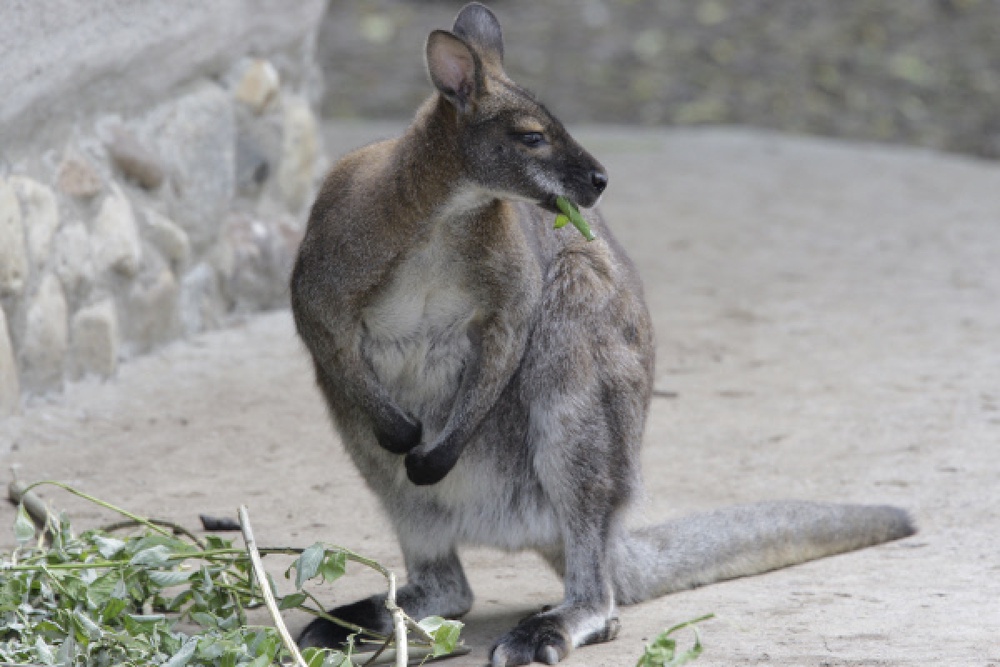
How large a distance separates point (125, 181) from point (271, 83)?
3.09ft

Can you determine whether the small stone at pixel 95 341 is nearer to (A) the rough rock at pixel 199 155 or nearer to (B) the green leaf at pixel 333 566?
(A) the rough rock at pixel 199 155

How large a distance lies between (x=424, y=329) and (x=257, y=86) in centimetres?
273

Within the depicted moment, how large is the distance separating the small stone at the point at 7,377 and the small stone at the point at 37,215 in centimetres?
26

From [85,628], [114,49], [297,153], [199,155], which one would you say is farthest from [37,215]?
[85,628]

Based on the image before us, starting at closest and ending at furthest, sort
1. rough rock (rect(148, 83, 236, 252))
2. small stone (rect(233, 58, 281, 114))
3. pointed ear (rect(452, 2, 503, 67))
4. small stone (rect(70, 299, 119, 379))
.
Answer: pointed ear (rect(452, 2, 503, 67)) < small stone (rect(70, 299, 119, 379)) < rough rock (rect(148, 83, 236, 252)) < small stone (rect(233, 58, 281, 114))

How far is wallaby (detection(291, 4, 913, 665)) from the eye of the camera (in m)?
3.08

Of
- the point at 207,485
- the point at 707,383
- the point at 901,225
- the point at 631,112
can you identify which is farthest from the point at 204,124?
the point at 631,112

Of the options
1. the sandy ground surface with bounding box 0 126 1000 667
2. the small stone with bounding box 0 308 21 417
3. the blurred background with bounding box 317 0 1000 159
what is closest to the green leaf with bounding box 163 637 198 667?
the sandy ground surface with bounding box 0 126 1000 667

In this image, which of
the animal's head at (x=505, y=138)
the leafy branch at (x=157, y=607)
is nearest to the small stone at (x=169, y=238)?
the leafy branch at (x=157, y=607)

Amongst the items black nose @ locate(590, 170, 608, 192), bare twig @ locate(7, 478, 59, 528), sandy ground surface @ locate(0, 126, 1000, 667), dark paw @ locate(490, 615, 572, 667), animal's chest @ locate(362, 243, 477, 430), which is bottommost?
sandy ground surface @ locate(0, 126, 1000, 667)

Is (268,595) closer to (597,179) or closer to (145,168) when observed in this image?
(597,179)

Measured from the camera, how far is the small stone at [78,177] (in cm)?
461

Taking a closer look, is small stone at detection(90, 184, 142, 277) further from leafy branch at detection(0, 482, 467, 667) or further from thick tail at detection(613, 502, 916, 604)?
thick tail at detection(613, 502, 916, 604)

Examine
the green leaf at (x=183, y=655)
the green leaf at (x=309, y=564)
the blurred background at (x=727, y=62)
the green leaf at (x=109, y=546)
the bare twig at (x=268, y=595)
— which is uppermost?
the bare twig at (x=268, y=595)
